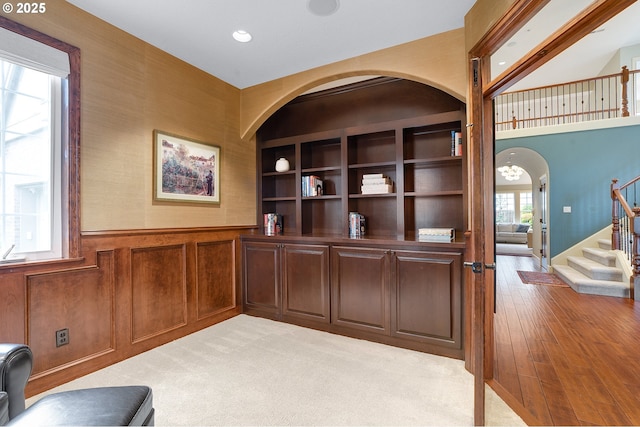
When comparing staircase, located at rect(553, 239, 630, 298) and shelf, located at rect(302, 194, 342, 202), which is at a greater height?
shelf, located at rect(302, 194, 342, 202)

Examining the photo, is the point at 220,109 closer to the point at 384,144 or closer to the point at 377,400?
the point at 384,144

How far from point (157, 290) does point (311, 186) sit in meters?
1.95

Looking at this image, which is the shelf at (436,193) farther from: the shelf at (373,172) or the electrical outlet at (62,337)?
the electrical outlet at (62,337)

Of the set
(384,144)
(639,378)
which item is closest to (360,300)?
(384,144)

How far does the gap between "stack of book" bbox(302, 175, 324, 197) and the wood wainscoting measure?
3.51 feet

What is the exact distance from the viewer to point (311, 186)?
356cm

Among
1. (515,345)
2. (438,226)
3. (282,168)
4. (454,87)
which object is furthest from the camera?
(282,168)

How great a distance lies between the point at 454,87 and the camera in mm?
2469

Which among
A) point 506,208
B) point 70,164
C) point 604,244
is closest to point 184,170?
point 70,164

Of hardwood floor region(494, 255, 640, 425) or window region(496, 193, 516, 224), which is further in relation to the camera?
window region(496, 193, 516, 224)

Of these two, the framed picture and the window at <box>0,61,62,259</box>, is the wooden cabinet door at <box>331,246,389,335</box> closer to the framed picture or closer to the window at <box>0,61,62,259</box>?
the framed picture

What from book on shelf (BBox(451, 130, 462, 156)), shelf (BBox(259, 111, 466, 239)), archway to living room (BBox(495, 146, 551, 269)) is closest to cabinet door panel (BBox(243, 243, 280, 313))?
shelf (BBox(259, 111, 466, 239))

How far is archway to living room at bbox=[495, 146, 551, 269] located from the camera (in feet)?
22.1

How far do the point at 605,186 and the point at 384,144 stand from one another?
5383mm
